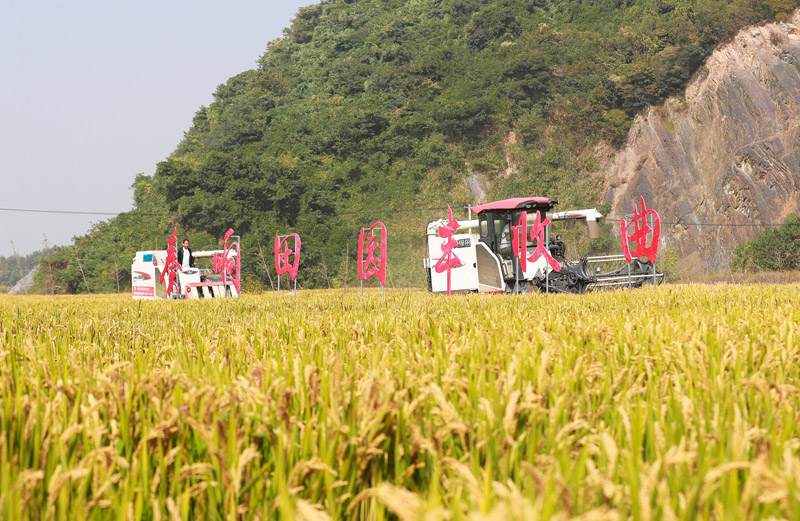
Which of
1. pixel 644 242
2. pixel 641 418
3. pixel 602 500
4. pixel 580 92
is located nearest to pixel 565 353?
pixel 641 418

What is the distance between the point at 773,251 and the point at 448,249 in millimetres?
24958

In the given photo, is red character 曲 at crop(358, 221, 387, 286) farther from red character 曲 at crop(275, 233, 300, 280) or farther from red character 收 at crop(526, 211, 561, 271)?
red character 收 at crop(526, 211, 561, 271)

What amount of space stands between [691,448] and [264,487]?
3.12 ft

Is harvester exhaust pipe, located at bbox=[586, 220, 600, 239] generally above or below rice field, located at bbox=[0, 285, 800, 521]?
above

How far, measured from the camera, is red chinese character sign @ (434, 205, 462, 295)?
17558 millimetres

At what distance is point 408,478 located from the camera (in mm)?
1579

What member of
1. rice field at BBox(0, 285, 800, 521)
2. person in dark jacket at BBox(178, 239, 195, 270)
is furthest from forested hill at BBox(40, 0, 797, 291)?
rice field at BBox(0, 285, 800, 521)

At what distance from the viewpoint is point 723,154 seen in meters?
44.4

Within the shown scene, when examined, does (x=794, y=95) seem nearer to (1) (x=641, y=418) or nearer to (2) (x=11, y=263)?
(1) (x=641, y=418)

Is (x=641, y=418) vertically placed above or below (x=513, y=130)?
below

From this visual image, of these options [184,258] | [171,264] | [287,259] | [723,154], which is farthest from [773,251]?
[171,264]

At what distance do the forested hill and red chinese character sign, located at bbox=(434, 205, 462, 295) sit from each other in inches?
964

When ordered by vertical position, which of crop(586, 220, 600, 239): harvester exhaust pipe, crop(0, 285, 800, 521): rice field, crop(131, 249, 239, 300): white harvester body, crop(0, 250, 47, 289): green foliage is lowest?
crop(0, 285, 800, 521): rice field

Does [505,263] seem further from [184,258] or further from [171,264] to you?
[171,264]
